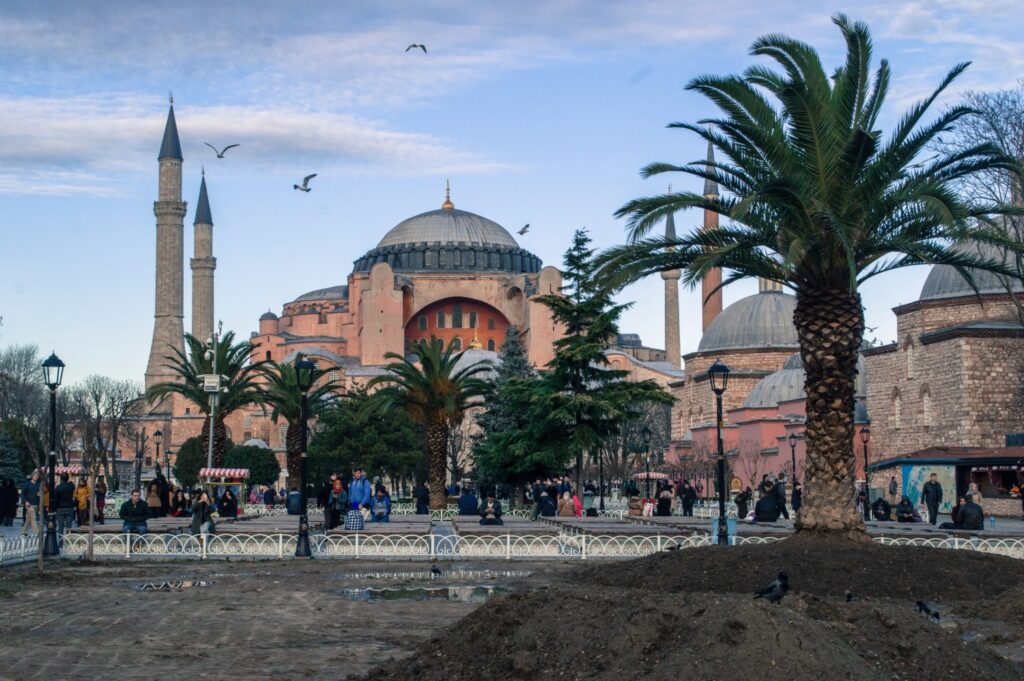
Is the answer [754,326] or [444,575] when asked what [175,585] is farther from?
[754,326]

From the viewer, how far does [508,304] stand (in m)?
82.0

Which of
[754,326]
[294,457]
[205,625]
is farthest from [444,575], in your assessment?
[754,326]

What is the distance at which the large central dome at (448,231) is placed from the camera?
3408 inches

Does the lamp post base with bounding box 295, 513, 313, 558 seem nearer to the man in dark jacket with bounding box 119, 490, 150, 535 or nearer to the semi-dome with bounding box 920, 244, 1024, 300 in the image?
→ the man in dark jacket with bounding box 119, 490, 150, 535

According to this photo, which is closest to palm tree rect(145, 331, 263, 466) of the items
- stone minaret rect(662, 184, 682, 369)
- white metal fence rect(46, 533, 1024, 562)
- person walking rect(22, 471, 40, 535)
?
person walking rect(22, 471, 40, 535)

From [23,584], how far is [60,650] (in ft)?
16.1

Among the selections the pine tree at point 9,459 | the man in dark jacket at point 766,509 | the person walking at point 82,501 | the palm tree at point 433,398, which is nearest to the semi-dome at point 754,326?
the palm tree at point 433,398

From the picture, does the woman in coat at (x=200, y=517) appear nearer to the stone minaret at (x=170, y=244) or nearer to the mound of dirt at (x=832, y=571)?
the mound of dirt at (x=832, y=571)

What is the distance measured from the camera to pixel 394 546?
17.1 meters

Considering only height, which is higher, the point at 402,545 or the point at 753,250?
the point at 753,250

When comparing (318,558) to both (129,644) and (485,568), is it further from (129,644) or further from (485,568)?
(129,644)

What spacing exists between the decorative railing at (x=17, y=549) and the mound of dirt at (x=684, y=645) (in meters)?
9.65

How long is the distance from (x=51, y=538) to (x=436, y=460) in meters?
14.9

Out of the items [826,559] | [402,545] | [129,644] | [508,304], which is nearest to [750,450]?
[508,304]
